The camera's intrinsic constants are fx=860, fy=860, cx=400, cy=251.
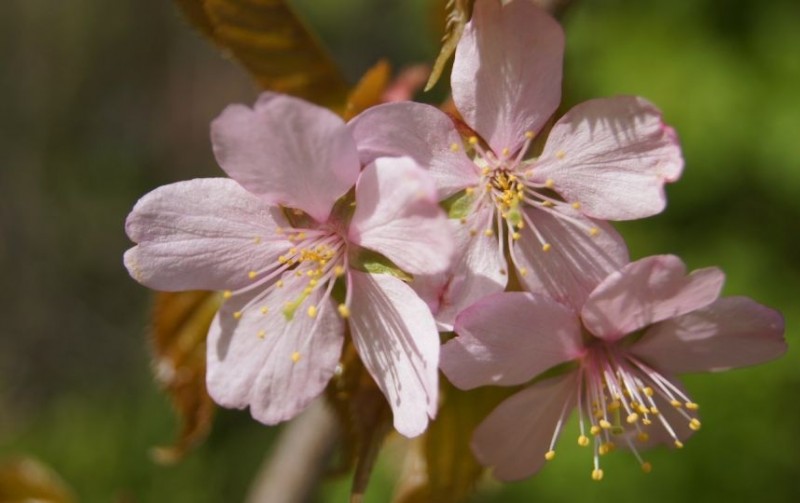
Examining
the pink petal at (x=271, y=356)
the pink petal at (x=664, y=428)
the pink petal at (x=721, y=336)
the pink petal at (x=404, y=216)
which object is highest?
the pink petal at (x=404, y=216)

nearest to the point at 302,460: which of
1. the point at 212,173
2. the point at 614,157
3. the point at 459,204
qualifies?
the point at 459,204

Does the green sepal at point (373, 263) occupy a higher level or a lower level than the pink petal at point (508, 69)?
lower

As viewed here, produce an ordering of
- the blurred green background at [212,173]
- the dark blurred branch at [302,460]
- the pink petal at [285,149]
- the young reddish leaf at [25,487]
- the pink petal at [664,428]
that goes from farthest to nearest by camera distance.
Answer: the blurred green background at [212,173]
the young reddish leaf at [25,487]
the dark blurred branch at [302,460]
the pink petal at [664,428]
the pink petal at [285,149]

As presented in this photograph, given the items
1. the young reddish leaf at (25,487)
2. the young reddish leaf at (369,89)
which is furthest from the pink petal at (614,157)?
the young reddish leaf at (25,487)

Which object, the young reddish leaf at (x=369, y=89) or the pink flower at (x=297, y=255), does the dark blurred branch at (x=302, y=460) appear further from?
the young reddish leaf at (x=369, y=89)

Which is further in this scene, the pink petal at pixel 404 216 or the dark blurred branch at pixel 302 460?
the dark blurred branch at pixel 302 460

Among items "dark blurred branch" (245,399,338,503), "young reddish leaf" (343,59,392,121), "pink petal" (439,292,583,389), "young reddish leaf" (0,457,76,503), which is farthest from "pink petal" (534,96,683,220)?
"young reddish leaf" (0,457,76,503)

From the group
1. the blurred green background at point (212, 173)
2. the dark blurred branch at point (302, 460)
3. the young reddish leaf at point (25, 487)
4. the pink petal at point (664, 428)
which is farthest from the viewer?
the blurred green background at point (212, 173)

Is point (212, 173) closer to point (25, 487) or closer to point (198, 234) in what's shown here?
point (25, 487)
